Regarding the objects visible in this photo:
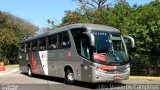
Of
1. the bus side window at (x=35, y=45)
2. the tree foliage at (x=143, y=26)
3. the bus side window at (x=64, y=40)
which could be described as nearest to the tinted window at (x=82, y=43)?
the bus side window at (x=64, y=40)

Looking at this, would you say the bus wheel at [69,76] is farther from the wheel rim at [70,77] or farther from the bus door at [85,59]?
the bus door at [85,59]

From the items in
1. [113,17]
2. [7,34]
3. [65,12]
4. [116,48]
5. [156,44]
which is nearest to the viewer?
[116,48]

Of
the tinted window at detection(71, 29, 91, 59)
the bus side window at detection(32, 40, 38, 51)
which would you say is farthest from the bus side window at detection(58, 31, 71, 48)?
the bus side window at detection(32, 40, 38, 51)

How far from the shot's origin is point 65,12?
41.2 m

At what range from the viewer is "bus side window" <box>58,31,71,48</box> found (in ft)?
61.8

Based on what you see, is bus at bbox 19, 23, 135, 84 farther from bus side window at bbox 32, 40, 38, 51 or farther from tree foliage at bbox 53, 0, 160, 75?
tree foliage at bbox 53, 0, 160, 75

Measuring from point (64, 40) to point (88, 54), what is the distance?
2.76m

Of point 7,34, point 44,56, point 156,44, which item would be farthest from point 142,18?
point 7,34

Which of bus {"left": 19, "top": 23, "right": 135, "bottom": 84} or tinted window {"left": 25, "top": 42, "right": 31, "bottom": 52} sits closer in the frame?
bus {"left": 19, "top": 23, "right": 135, "bottom": 84}

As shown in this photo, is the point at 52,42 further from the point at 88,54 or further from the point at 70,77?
the point at 88,54

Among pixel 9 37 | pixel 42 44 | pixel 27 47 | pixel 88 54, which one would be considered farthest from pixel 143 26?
pixel 9 37

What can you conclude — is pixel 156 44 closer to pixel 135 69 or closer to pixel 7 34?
pixel 135 69

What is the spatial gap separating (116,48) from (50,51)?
521cm

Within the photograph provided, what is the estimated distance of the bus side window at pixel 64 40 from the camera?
18844mm
